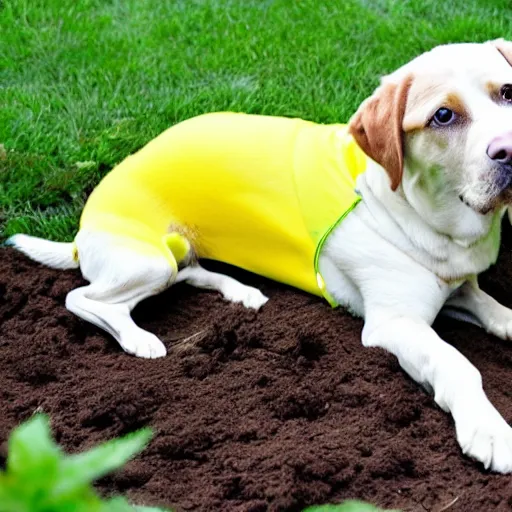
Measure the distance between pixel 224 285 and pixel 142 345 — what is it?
1.67 ft

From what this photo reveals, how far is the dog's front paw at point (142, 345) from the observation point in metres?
3.05

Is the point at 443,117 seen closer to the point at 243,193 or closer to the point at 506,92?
the point at 506,92

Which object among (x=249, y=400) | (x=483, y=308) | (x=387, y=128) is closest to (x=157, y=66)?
(x=387, y=128)

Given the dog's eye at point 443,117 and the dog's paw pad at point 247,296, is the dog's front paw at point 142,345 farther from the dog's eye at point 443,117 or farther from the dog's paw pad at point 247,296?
the dog's eye at point 443,117

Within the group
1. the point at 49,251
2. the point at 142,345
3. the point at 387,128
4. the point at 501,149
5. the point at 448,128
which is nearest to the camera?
the point at 501,149

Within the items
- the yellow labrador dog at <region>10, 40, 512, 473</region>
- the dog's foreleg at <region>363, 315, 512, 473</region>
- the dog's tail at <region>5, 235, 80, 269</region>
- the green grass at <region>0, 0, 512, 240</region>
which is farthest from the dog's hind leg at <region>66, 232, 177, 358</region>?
the dog's foreleg at <region>363, 315, 512, 473</region>

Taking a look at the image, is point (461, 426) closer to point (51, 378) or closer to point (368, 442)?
point (368, 442)

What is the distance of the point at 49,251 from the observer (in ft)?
11.9

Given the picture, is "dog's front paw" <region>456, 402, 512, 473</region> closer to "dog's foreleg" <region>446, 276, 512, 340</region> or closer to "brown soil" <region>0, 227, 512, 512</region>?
"brown soil" <region>0, 227, 512, 512</region>

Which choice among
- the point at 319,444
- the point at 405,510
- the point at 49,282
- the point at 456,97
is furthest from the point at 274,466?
the point at 49,282

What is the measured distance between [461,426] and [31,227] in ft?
7.69

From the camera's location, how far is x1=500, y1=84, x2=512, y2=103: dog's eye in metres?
2.69

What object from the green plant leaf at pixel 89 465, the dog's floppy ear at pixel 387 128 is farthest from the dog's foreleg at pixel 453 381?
the green plant leaf at pixel 89 465

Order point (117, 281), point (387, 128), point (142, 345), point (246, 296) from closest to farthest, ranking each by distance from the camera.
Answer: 1. point (387, 128)
2. point (142, 345)
3. point (117, 281)
4. point (246, 296)
